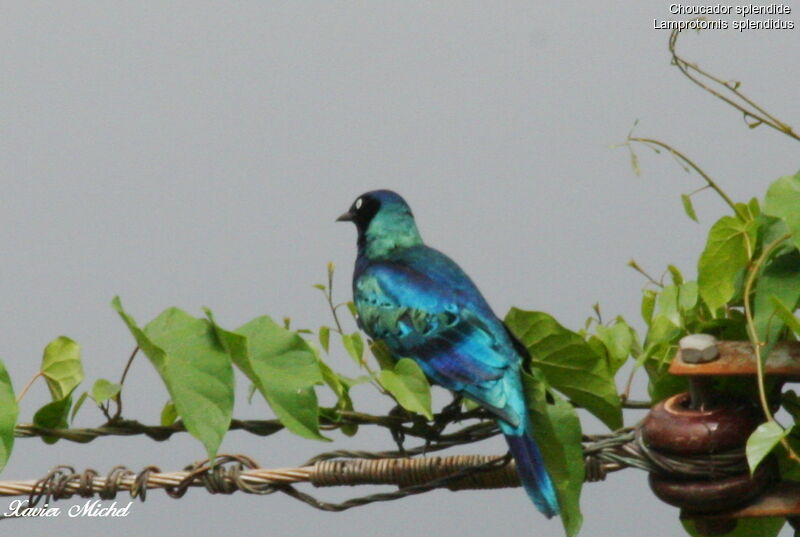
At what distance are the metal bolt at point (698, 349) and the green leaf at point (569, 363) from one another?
14cm

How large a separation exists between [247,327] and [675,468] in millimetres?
491

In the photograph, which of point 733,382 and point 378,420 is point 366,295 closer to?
point 378,420

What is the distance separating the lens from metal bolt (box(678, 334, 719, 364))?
1.38 metres

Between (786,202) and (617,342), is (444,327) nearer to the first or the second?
(617,342)

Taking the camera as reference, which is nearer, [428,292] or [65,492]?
[65,492]

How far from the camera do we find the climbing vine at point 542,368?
53.7 inches

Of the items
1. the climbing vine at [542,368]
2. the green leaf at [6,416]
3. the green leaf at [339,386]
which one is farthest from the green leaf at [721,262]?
the green leaf at [6,416]

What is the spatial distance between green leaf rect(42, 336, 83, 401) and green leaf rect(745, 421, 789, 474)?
0.77 metres

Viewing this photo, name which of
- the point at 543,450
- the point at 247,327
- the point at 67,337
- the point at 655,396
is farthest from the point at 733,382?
the point at 67,337

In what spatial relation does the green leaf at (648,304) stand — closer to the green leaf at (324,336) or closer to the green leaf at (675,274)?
the green leaf at (675,274)

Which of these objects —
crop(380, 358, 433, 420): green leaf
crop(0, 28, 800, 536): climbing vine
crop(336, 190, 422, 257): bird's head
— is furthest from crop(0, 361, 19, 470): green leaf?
crop(336, 190, 422, 257): bird's head

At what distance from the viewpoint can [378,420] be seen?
1.49m

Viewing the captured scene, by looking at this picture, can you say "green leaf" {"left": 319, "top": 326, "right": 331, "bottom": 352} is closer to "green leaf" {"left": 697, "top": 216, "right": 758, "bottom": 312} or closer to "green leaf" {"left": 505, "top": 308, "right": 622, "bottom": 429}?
"green leaf" {"left": 505, "top": 308, "right": 622, "bottom": 429}

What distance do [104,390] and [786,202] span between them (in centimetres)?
79
